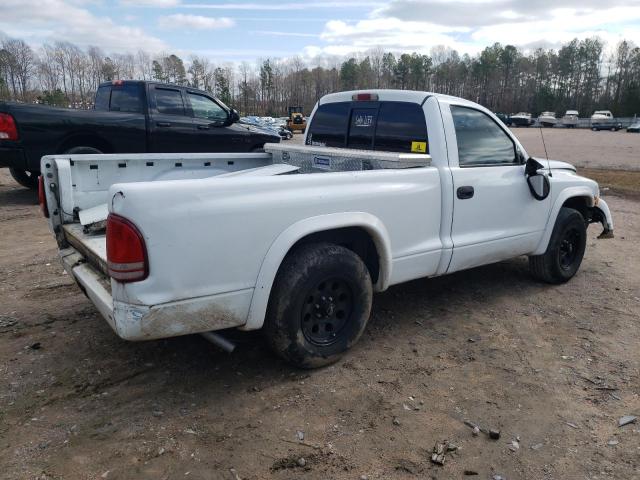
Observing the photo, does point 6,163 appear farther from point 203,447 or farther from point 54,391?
point 203,447

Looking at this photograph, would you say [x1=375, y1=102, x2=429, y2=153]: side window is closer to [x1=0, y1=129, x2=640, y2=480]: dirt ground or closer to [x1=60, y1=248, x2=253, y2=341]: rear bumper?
[x1=0, y1=129, x2=640, y2=480]: dirt ground

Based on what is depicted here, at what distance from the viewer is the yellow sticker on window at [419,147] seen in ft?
13.3

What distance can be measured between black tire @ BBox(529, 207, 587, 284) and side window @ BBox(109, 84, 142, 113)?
702cm

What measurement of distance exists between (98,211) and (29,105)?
5.37 metres

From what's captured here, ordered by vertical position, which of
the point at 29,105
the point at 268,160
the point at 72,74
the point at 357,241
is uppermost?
the point at 72,74

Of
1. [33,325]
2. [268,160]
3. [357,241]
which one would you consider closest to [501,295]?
[357,241]

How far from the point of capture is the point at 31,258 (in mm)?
5820

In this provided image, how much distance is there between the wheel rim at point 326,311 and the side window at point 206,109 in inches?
273

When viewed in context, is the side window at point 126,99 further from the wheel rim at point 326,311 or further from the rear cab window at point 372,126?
the wheel rim at point 326,311

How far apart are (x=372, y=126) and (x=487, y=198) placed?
1.15m

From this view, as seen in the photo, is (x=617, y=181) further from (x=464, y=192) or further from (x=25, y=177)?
(x=25, y=177)

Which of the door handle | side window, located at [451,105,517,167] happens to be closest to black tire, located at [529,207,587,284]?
side window, located at [451,105,517,167]

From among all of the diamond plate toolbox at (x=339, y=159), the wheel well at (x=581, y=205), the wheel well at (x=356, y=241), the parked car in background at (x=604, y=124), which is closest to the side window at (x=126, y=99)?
the diamond plate toolbox at (x=339, y=159)

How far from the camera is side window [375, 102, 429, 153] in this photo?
4.08 metres
